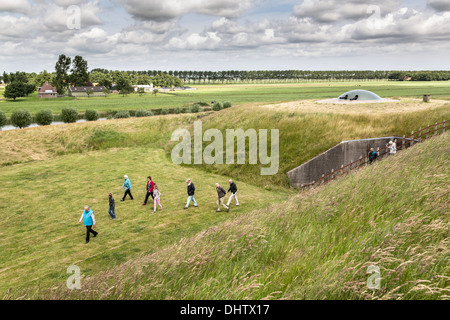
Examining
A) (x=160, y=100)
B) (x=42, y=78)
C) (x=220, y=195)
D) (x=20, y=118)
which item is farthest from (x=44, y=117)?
(x=42, y=78)

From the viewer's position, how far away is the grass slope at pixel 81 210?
1297 cm

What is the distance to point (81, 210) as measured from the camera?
62.5 feet

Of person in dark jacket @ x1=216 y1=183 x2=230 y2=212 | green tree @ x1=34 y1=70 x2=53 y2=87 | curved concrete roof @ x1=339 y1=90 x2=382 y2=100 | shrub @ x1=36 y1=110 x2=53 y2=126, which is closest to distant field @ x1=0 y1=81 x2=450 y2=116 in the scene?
shrub @ x1=36 y1=110 x2=53 y2=126

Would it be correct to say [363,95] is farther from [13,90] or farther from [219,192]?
[13,90]

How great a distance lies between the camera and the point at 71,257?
13.3 meters

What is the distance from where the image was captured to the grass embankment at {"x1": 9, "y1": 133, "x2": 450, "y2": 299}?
443 centimetres

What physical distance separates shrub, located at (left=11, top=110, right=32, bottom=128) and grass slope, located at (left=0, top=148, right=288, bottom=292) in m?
34.0

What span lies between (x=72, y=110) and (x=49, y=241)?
57722 mm

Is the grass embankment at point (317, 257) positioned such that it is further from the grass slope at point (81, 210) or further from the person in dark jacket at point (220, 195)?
the person in dark jacket at point (220, 195)

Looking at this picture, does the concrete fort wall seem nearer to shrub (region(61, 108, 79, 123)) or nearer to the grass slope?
the grass slope

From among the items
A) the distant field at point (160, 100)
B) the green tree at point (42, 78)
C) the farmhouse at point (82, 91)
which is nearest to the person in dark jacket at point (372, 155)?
the distant field at point (160, 100)

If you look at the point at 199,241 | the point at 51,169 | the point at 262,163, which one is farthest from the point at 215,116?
the point at 199,241

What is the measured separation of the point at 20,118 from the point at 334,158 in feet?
197
